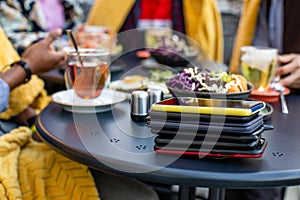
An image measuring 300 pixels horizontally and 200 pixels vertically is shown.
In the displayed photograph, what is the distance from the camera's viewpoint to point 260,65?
119cm

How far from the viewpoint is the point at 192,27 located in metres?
2.11

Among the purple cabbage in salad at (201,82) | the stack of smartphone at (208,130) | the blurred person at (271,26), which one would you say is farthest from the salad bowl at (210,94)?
the blurred person at (271,26)

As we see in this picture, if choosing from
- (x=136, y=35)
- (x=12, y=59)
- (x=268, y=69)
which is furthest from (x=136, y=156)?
(x=136, y=35)

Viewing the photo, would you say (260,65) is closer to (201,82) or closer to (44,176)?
(201,82)

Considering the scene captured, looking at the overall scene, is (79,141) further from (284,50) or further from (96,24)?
(96,24)

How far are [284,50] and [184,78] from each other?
0.88 metres

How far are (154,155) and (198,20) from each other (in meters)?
1.44

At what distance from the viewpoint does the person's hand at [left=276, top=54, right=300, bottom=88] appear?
4.05 feet

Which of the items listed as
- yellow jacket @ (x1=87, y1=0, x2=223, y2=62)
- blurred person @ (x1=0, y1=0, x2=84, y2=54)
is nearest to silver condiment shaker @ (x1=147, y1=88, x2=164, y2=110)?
blurred person @ (x1=0, y1=0, x2=84, y2=54)

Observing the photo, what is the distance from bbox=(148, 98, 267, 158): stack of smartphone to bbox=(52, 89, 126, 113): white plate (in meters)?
0.30

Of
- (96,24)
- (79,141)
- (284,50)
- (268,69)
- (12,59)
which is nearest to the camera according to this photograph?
(79,141)

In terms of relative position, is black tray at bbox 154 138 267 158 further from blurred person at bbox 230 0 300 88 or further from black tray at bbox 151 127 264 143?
blurred person at bbox 230 0 300 88

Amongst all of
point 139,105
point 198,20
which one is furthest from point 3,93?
point 198,20

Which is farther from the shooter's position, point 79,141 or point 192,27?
point 192,27
